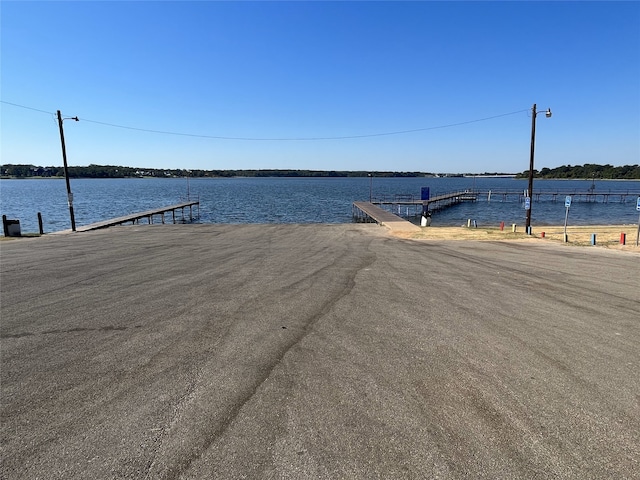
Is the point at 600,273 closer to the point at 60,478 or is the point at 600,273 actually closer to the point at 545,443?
the point at 545,443

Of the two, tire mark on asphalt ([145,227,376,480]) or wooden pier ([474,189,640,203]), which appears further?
wooden pier ([474,189,640,203])

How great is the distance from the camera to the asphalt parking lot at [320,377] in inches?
136

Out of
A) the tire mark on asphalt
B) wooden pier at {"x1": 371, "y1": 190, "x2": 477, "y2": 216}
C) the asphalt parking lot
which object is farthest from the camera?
wooden pier at {"x1": 371, "y1": 190, "x2": 477, "y2": 216}

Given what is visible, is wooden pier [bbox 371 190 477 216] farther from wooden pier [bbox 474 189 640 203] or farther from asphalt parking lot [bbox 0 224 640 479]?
asphalt parking lot [bbox 0 224 640 479]

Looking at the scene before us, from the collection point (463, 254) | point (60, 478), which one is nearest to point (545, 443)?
point (60, 478)

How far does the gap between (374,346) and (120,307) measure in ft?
19.4

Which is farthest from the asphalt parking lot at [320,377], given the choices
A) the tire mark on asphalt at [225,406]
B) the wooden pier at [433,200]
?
the wooden pier at [433,200]

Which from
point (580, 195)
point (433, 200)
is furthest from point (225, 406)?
point (580, 195)

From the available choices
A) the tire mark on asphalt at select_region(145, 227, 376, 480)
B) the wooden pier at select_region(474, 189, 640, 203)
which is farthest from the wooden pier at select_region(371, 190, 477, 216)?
the tire mark on asphalt at select_region(145, 227, 376, 480)

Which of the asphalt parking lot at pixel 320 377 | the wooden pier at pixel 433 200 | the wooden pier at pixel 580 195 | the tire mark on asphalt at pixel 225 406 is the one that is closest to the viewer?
the tire mark on asphalt at pixel 225 406

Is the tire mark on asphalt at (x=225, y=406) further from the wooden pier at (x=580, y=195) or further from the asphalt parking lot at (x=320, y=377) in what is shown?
the wooden pier at (x=580, y=195)

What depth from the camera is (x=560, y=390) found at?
15.4 feet

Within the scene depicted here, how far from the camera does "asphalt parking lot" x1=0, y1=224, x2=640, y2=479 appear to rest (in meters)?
3.46

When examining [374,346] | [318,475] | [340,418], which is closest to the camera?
[318,475]
